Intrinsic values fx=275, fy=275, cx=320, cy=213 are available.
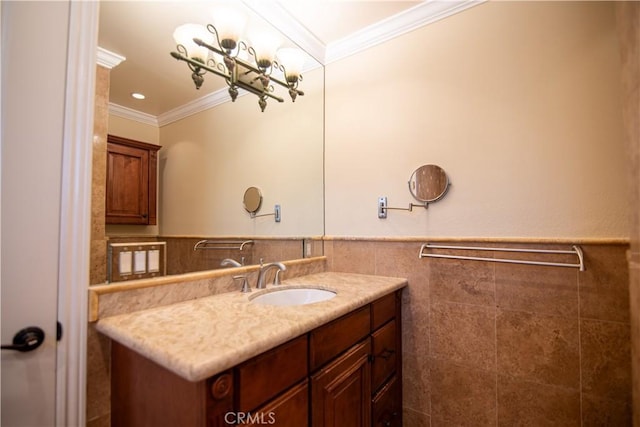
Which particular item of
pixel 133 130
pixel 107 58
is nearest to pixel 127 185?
pixel 133 130

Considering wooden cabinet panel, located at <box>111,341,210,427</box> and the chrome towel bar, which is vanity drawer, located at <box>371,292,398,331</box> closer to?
the chrome towel bar

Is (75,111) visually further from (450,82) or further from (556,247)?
(556,247)

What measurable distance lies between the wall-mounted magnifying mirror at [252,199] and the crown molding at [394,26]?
115cm

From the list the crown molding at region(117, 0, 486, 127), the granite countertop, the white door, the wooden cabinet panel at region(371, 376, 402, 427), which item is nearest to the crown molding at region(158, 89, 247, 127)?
the crown molding at region(117, 0, 486, 127)

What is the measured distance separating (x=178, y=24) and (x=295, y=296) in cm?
145

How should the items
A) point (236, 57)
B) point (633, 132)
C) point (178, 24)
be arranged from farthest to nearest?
point (236, 57), point (178, 24), point (633, 132)

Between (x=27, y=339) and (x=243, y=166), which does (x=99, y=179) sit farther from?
(x=243, y=166)

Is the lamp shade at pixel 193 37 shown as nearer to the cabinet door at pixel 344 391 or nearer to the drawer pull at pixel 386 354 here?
the cabinet door at pixel 344 391

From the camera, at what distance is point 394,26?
175 cm

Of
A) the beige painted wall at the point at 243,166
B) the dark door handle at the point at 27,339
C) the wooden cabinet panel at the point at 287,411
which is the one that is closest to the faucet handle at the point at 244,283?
the beige painted wall at the point at 243,166

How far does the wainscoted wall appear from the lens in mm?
1178

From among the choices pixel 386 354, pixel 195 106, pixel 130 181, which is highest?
pixel 195 106

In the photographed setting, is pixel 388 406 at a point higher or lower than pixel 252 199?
lower

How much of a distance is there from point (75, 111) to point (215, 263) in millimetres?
804
